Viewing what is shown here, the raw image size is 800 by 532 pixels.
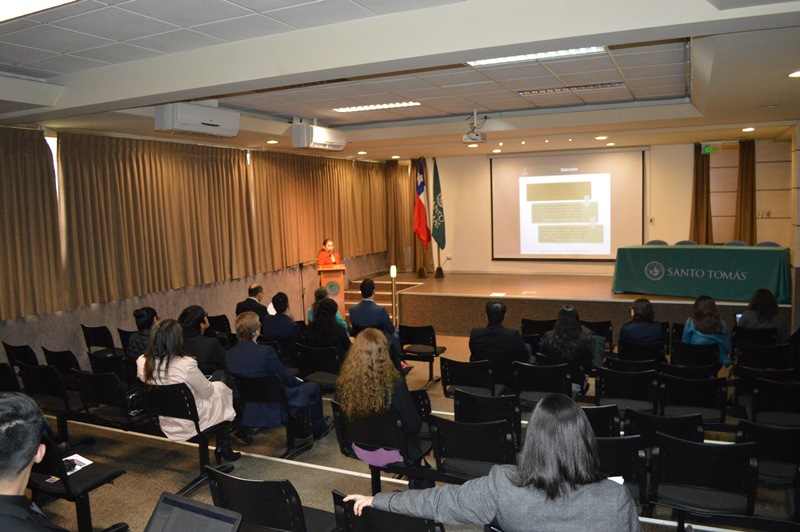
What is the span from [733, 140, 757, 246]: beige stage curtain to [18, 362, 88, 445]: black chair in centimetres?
1193

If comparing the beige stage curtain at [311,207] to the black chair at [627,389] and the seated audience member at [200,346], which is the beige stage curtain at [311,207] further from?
the black chair at [627,389]

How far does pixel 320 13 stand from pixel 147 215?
18.2ft

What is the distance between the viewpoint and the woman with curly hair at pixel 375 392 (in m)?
3.85

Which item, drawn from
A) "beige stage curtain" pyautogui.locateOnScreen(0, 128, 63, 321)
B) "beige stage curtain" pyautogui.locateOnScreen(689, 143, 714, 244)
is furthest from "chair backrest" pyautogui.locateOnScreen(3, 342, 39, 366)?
→ "beige stage curtain" pyautogui.locateOnScreen(689, 143, 714, 244)

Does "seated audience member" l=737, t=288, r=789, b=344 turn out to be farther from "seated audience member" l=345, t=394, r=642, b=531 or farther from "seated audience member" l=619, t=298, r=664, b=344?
"seated audience member" l=345, t=394, r=642, b=531

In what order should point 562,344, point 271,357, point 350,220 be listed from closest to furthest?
point 271,357 < point 562,344 < point 350,220

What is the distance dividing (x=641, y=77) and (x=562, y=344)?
133 inches

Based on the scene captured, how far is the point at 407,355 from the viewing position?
715 cm

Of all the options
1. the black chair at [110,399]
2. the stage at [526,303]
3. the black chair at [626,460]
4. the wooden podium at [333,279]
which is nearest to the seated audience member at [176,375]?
the black chair at [110,399]

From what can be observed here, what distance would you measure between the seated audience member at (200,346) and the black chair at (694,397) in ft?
12.0

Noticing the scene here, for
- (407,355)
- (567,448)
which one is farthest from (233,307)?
(567,448)

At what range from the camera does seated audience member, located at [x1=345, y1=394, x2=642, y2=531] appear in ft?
6.25

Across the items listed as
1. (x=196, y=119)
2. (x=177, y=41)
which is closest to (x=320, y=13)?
(x=177, y=41)

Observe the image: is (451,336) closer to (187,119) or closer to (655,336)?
(655,336)
